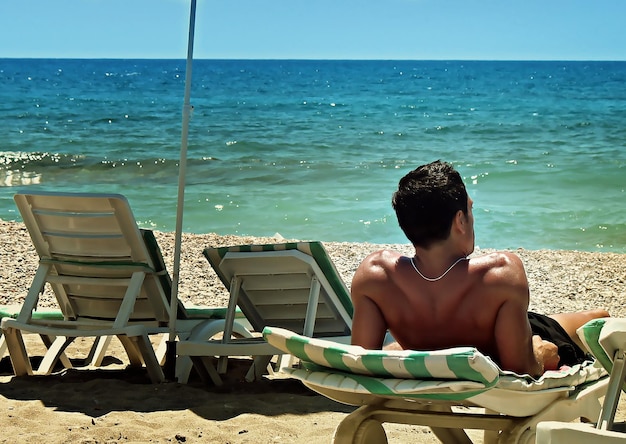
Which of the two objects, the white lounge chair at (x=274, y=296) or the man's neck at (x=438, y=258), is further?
the white lounge chair at (x=274, y=296)

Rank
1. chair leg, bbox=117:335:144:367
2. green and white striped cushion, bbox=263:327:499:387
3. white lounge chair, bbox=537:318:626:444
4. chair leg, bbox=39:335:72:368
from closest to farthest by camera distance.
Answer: white lounge chair, bbox=537:318:626:444 → green and white striped cushion, bbox=263:327:499:387 → chair leg, bbox=117:335:144:367 → chair leg, bbox=39:335:72:368

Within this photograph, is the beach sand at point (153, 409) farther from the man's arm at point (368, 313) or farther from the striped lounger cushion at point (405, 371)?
the striped lounger cushion at point (405, 371)

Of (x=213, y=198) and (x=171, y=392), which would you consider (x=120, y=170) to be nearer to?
(x=213, y=198)

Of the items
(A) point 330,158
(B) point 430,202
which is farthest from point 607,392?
(A) point 330,158

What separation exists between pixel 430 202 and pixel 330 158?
51.2 ft

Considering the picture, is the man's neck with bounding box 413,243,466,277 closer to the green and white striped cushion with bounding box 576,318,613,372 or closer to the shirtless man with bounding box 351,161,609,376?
the shirtless man with bounding box 351,161,609,376

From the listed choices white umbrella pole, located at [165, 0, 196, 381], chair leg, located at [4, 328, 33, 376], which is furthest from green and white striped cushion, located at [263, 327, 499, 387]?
chair leg, located at [4, 328, 33, 376]

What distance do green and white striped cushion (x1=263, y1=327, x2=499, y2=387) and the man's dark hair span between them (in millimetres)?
428

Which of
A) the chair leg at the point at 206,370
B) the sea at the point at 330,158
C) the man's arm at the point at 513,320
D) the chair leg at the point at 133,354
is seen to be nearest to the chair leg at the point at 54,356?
the chair leg at the point at 133,354

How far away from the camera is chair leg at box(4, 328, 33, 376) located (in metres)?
4.39

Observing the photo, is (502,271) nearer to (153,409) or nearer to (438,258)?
(438,258)

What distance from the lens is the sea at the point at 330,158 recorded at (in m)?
11.4

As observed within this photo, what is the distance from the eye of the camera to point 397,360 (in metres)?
2.38

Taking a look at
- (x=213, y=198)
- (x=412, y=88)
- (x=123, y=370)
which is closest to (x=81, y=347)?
(x=123, y=370)
